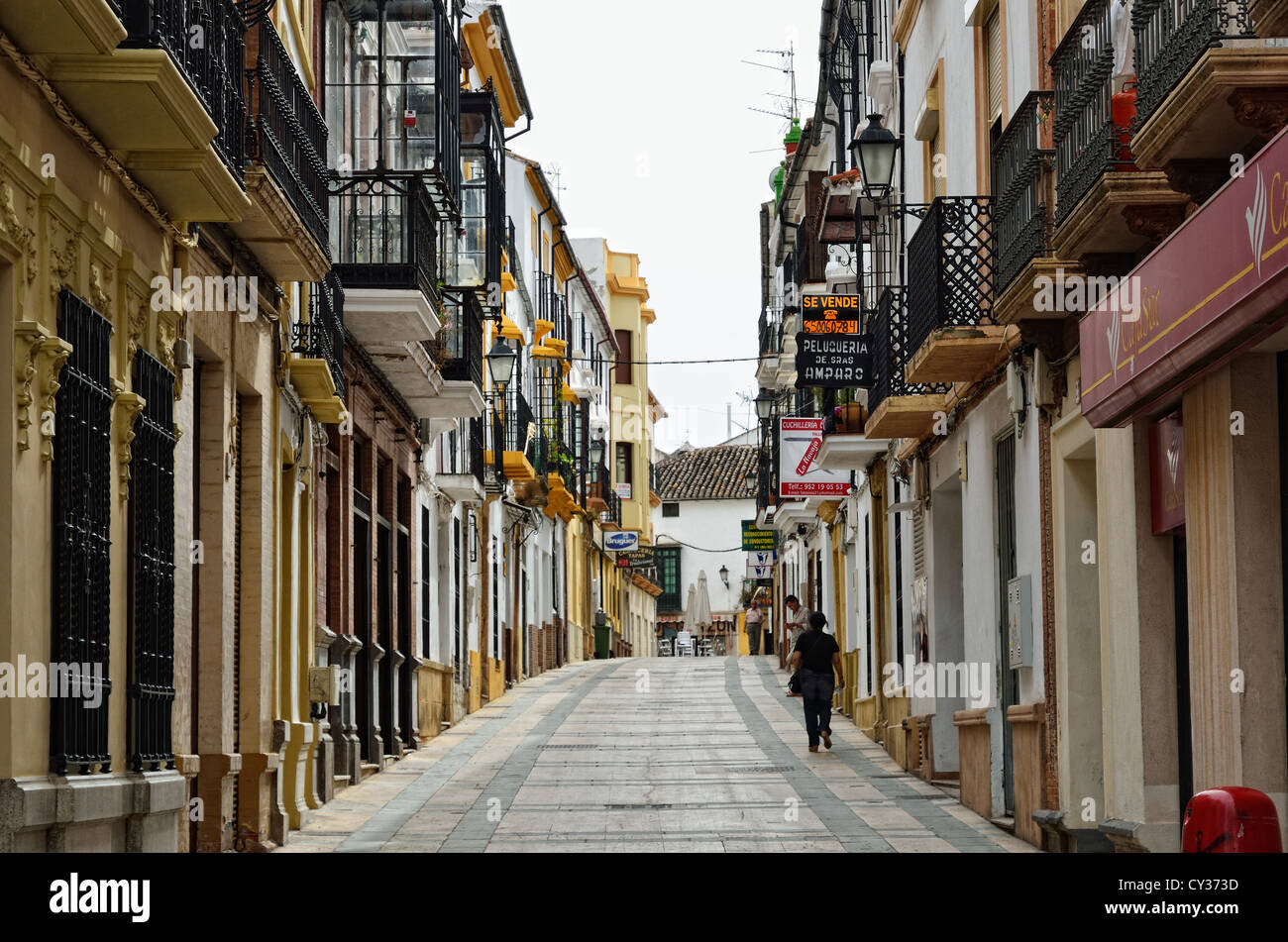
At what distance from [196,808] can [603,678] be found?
23.5m

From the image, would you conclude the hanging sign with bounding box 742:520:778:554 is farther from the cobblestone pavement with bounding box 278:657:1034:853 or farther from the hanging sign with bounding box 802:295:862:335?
the hanging sign with bounding box 802:295:862:335

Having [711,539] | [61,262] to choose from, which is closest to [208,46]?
[61,262]

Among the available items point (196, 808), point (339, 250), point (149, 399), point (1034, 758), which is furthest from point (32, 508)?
point (339, 250)

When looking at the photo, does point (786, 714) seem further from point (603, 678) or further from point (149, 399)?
point (149, 399)

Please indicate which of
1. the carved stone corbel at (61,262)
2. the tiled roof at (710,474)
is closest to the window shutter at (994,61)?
the carved stone corbel at (61,262)

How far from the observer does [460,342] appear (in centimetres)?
2116

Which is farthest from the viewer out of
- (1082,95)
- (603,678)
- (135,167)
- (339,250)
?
(603,678)

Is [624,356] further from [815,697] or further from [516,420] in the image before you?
[815,697]

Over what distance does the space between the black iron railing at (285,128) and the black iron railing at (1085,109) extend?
478 centimetres

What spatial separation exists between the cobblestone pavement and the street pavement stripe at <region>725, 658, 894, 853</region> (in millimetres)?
22

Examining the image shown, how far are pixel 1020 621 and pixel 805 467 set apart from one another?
12.4 meters

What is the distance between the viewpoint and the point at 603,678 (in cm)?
3562

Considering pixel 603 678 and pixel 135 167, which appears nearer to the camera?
pixel 135 167

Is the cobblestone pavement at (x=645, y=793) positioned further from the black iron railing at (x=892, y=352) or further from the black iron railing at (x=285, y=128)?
the black iron railing at (x=285, y=128)
